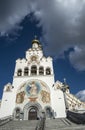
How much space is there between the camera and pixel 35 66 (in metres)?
27.8

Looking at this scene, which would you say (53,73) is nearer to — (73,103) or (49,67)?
(49,67)

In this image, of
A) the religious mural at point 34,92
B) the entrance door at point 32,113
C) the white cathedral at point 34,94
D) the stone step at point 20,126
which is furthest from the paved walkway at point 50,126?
the religious mural at point 34,92

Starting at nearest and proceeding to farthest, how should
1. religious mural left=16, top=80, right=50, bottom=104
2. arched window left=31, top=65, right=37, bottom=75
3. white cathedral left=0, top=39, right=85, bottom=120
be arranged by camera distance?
white cathedral left=0, top=39, right=85, bottom=120, religious mural left=16, top=80, right=50, bottom=104, arched window left=31, top=65, right=37, bottom=75

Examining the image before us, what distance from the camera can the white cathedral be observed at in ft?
74.8

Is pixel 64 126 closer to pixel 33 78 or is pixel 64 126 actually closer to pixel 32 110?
pixel 32 110

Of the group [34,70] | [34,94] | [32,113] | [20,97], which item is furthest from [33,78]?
[32,113]

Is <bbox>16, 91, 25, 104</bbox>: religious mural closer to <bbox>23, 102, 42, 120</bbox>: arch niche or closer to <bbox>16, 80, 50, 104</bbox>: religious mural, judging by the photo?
<bbox>16, 80, 50, 104</bbox>: religious mural

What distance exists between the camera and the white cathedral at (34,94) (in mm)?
22812

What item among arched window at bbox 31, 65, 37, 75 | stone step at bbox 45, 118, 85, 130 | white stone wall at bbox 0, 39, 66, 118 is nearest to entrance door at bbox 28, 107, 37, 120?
white stone wall at bbox 0, 39, 66, 118

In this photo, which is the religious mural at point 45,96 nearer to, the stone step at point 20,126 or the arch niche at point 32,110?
the arch niche at point 32,110

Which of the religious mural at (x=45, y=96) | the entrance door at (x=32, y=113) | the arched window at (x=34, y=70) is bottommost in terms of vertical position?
the entrance door at (x=32, y=113)

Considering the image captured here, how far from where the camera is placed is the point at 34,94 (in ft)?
78.4

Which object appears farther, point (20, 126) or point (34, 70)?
point (34, 70)

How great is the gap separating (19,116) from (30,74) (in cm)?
742
